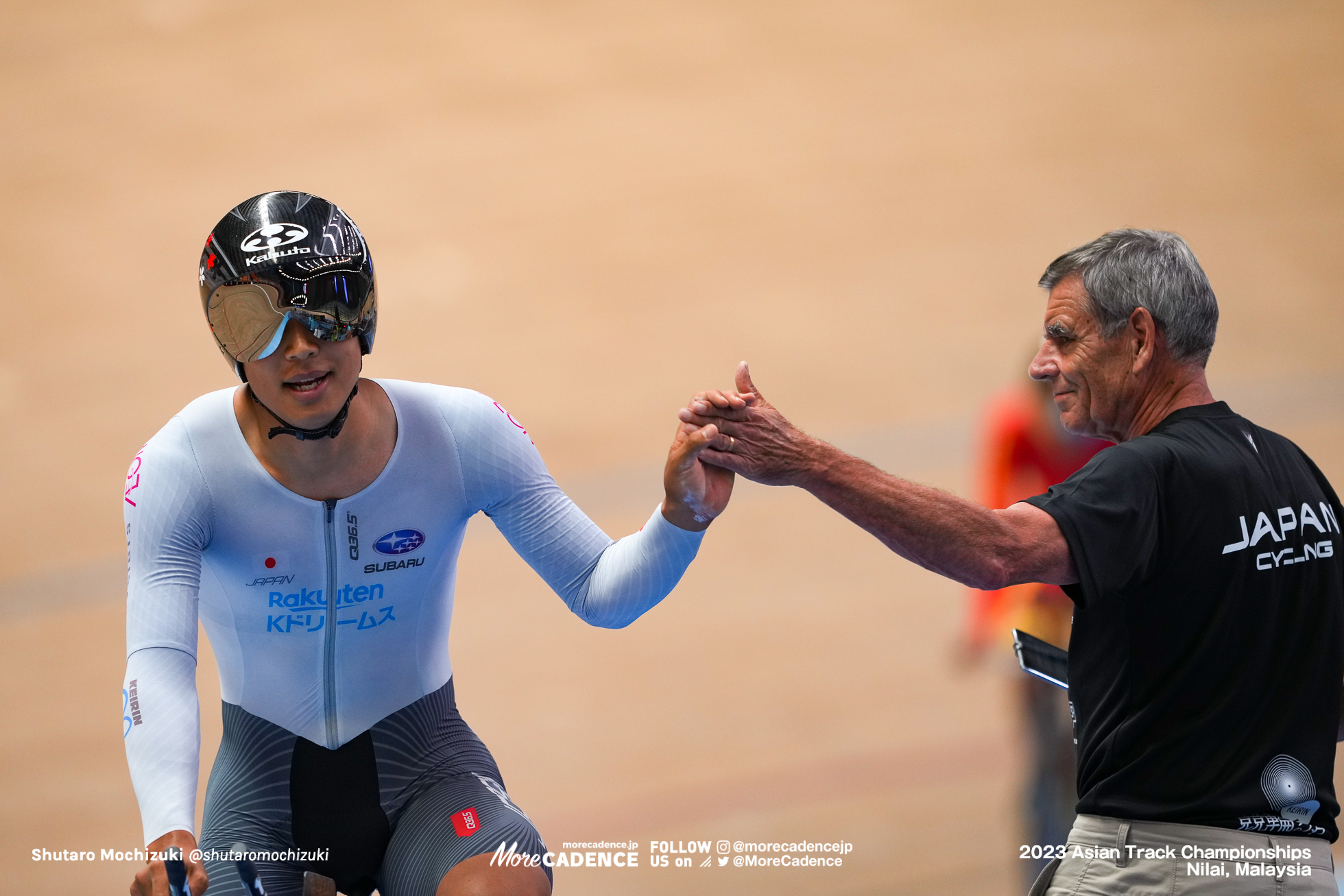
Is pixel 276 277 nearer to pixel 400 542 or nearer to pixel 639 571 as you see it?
pixel 400 542

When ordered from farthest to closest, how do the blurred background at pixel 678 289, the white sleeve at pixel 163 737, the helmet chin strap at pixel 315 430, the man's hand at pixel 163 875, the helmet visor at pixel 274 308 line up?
the blurred background at pixel 678 289, the helmet chin strap at pixel 315 430, the helmet visor at pixel 274 308, the white sleeve at pixel 163 737, the man's hand at pixel 163 875

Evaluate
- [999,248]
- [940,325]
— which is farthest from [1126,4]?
[940,325]

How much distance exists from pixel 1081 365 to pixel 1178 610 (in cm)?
52

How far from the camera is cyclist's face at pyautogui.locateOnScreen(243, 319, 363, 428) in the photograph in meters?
2.34

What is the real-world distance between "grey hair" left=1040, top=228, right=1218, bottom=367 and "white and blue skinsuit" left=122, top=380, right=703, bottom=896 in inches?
37.1

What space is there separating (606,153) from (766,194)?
122cm

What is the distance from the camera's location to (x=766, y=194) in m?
8.82

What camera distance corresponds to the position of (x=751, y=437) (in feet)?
8.02

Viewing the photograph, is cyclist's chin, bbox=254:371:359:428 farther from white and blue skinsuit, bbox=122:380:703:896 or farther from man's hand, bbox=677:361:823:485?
man's hand, bbox=677:361:823:485

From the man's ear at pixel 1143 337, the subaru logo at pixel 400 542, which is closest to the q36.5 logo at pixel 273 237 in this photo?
the subaru logo at pixel 400 542

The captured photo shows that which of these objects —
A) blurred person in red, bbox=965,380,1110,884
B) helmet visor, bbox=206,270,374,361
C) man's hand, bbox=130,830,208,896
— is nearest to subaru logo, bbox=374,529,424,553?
helmet visor, bbox=206,270,374,361

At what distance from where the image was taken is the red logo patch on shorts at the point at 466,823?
2.38m

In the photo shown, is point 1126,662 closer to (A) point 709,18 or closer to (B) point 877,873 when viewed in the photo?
(B) point 877,873

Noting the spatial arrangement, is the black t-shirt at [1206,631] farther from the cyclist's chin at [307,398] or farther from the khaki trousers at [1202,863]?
the cyclist's chin at [307,398]
